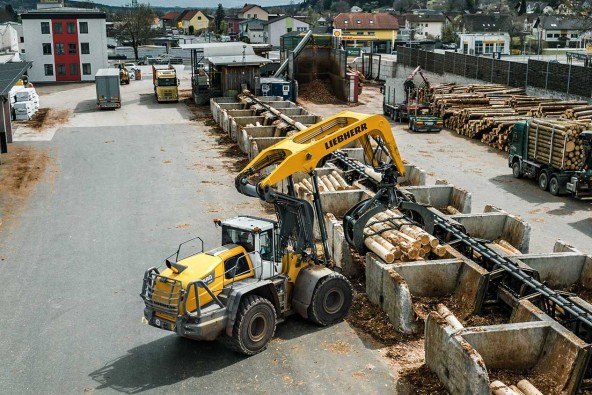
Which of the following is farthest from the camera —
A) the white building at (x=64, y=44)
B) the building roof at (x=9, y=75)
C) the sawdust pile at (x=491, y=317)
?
the white building at (x=64, y=44)

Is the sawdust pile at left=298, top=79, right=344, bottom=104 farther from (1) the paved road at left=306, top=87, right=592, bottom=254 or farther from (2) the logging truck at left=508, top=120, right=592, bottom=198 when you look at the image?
(2) the logging truck at left=508, top=120, right=592, bottom=198

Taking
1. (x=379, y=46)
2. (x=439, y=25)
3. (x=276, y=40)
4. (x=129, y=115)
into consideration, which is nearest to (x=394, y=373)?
(x=129, y=115)

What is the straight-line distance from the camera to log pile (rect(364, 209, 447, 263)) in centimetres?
1596

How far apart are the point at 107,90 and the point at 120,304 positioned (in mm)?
33338

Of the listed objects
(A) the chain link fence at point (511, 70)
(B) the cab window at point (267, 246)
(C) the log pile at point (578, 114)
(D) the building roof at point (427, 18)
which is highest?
(D) the building roof at point (427, 18)

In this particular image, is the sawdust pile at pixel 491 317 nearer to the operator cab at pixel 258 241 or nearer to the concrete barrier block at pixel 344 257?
the concrete barrier block at pixel 344 257

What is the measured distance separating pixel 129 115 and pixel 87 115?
2785 mm

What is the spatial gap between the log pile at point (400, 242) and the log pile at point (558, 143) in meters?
9.52

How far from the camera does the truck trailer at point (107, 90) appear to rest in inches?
1822

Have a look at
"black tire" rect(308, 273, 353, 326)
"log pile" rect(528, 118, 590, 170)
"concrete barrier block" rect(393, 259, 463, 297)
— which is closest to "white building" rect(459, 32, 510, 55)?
"log pile" rect(528, 118, 590, 170)

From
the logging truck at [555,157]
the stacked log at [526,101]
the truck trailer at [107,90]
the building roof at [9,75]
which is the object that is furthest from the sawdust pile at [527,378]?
the truck trailer at [107,90]

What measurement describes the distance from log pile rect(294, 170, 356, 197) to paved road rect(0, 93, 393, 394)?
5.96 feet

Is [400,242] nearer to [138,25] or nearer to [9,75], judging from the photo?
[9,75]

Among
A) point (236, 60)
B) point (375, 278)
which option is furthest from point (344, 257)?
point (236, 60)
